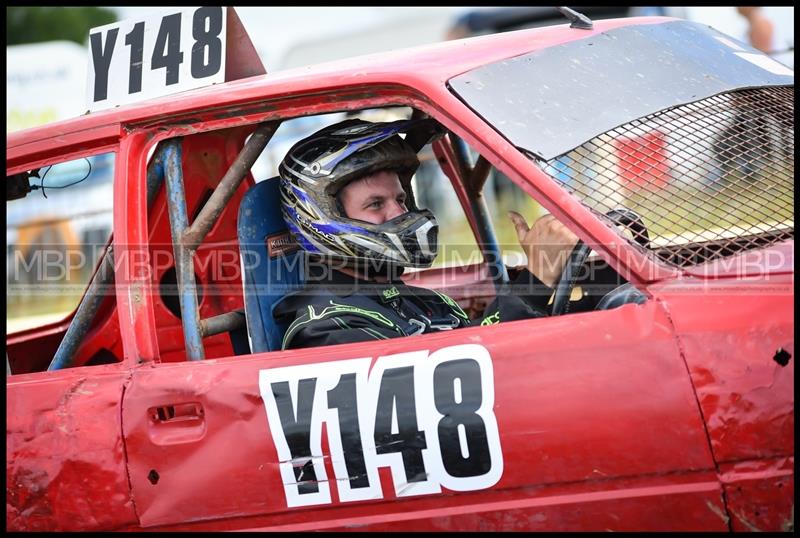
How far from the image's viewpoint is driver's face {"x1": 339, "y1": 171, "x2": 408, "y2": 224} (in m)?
2.90

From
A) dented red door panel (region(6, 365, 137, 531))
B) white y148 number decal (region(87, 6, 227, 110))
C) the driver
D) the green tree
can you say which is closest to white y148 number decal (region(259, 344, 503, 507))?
the driver

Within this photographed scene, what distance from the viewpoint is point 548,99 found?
7.87 feet

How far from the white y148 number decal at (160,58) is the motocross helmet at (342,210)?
0.38 meters

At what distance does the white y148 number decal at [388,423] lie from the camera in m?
2.13

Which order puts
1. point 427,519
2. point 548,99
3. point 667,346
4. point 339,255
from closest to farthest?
1. point 667,346
2. point 427,519
3. point 548,99
4. point 339,255

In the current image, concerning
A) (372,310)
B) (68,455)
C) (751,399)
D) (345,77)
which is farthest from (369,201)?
(751,399)

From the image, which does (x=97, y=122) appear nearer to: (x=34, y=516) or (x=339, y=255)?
(x=339, y=255)

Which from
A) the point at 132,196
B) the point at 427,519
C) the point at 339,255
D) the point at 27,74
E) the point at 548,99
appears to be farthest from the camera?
the point at 27,74

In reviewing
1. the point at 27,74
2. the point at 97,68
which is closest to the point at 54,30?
the point at 27,74

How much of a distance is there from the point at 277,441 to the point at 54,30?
1349 inches

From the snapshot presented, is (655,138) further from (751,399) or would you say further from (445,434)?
(445,434)

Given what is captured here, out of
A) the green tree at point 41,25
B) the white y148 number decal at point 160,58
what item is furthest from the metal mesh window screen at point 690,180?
the green tree at point 41,25

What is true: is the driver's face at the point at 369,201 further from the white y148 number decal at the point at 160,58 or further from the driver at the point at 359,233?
the white y148 number decal at the point at 160,58

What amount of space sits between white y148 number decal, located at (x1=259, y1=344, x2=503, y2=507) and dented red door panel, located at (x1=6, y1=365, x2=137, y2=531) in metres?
0.48
